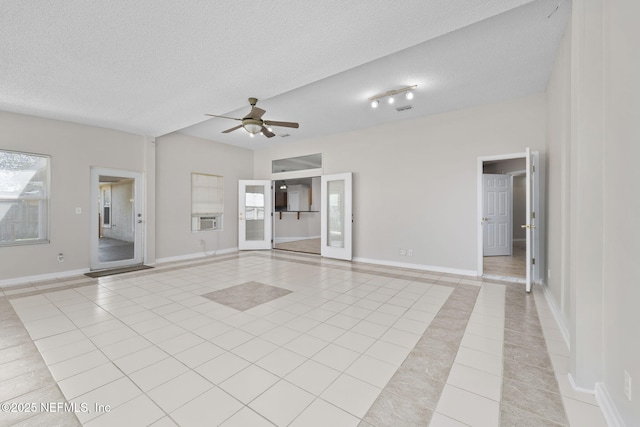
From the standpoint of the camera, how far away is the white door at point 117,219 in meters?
5.37

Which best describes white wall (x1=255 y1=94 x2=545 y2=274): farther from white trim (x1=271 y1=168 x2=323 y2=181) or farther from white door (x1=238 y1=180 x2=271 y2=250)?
white door (x1=238 y1=180 x2=271 y2=250)

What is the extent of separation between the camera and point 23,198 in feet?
15.1

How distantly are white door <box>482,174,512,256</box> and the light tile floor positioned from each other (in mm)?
3130

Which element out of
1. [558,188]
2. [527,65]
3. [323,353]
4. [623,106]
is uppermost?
[527,65]

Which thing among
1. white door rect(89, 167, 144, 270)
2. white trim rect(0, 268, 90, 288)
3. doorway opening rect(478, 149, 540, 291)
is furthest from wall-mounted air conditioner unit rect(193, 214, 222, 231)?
doorway opening rect(478, 149, 540, 291)

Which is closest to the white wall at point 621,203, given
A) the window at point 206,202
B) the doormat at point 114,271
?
the doormat at point 114,271

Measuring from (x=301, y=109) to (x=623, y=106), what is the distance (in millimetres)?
4342

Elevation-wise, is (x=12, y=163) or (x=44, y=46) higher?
(x=44, y=46)

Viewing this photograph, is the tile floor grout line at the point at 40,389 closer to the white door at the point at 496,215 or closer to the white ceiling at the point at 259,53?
the white ceiling at the point at 259,53

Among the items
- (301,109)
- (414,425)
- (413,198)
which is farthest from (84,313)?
(413,198)

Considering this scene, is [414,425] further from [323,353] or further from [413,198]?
[413,198]

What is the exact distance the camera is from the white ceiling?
2.31 meters

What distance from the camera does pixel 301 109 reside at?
16.6ft

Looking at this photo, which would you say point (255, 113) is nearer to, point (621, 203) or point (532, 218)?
point (621, 203)
